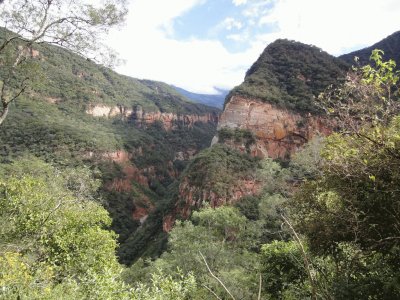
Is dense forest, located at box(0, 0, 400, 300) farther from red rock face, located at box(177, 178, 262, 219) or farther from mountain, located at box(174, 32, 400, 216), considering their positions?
mountain, located at box(174, 32, 400, 216)

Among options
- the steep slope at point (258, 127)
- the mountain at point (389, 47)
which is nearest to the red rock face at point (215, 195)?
the steep slope at point (258, 127)

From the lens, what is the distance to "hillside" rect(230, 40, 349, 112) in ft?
208

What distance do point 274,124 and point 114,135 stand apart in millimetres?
66847

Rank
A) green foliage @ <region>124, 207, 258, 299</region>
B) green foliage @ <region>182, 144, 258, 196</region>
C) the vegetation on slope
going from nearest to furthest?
1. the vegetation on slope
2. green foliage @ <region>124, 207, 258, 299</region>
3. green foliage @ <region>182, 144, 258, 196</region>

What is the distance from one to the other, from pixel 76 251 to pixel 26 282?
518 cm

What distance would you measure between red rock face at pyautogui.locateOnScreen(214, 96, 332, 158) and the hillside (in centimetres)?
141

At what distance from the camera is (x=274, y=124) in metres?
62.3

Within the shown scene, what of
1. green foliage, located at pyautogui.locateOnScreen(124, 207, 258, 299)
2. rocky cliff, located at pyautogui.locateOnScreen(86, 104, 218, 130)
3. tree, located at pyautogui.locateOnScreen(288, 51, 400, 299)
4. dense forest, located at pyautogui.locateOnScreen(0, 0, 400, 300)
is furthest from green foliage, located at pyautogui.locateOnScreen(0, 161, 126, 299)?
rocky cliff, located at pyautogui.locateOnScreen(86, 104, 218, 130)

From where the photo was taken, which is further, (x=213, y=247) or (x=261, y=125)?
(x=261, y=125)

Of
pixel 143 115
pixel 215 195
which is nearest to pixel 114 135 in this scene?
pixel 143 115

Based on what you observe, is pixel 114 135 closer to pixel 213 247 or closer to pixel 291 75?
pixel 291 75

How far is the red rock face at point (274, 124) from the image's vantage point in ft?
203

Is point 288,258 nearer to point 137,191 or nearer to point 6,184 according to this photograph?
point 6,184

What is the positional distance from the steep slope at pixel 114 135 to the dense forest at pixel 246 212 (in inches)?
94.0
